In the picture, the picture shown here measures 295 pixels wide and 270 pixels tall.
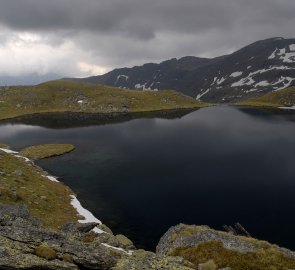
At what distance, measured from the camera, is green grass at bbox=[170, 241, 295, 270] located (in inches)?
1184

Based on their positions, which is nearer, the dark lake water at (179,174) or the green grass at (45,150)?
the dark lake water at (179,174)

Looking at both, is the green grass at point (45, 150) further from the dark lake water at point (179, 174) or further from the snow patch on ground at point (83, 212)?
the snow patch on ground at point (83, 212)

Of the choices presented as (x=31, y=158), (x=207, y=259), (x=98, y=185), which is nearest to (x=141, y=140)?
(x=31, y=158)

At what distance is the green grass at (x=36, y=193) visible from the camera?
5012cm

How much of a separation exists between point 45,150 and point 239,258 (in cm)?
7629

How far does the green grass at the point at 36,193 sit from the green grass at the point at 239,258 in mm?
21016

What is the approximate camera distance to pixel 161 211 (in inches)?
2143

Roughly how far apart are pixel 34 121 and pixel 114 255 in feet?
463

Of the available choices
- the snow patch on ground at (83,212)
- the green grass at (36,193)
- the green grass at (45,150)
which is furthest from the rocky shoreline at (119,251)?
the green grass at (45,150)

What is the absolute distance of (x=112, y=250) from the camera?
28.8 m

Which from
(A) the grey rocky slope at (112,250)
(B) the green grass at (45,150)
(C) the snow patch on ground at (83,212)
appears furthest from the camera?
(B) the green grass at (45,150)

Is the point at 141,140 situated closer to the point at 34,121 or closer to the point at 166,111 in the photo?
the point at 34,121

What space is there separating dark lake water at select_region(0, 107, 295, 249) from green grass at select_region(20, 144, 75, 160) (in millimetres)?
3421

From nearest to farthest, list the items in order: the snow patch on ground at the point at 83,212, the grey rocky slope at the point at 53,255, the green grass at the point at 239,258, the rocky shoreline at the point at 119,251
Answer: the grey rocky slope at the point at 53,255 → the rocky shoreline at the point at 119,251 → the green grass at the point at 239,258 → the snow patch on ground at the point at 83,212
